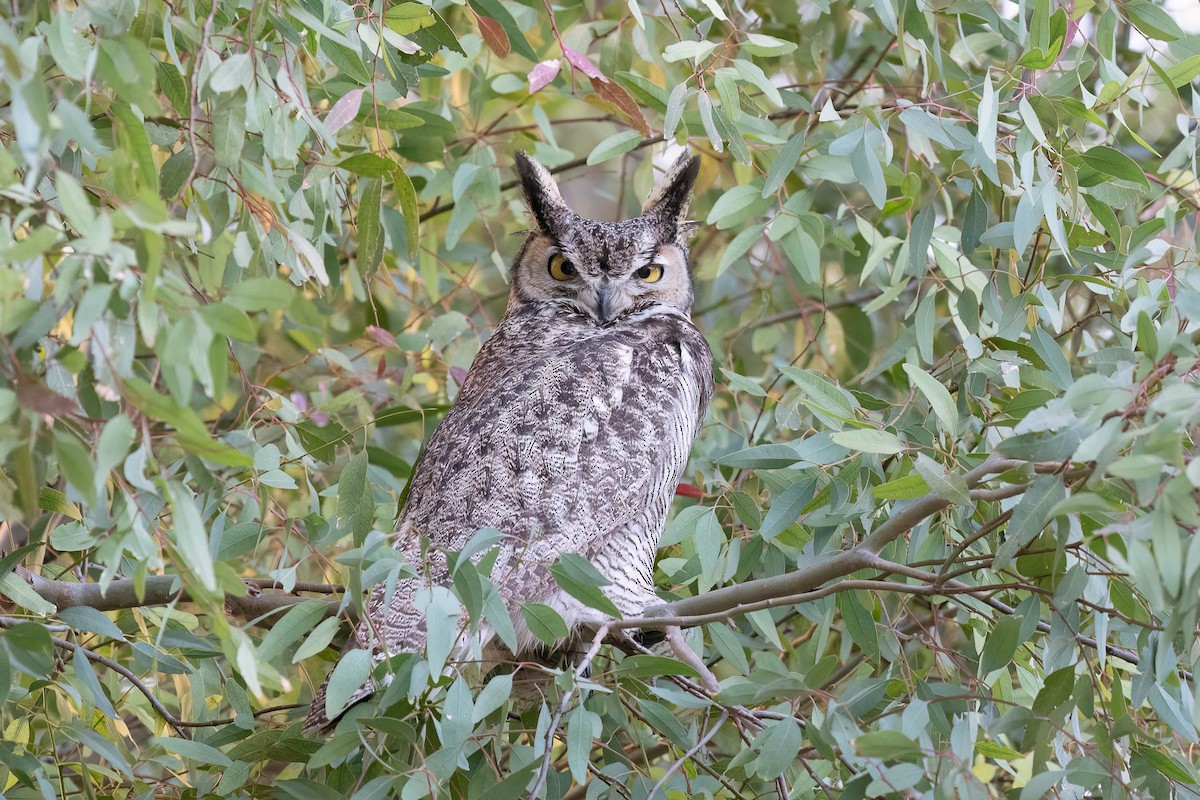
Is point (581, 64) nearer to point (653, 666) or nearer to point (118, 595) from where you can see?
point (653, 666)

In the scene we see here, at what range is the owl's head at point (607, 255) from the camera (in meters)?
2.66

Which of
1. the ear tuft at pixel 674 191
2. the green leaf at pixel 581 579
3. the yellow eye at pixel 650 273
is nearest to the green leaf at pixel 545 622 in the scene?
the green leaf at pixel 581 579

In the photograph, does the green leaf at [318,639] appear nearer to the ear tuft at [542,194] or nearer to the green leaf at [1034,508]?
the green leaf at [1034,508]

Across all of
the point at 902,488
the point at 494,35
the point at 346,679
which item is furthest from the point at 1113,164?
the point at 346,679

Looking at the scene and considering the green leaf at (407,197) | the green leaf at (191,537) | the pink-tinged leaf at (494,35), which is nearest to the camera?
the green leaf at (191,537)

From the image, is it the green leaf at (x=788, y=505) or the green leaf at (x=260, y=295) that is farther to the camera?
the green leaf at (x=788, y=505)

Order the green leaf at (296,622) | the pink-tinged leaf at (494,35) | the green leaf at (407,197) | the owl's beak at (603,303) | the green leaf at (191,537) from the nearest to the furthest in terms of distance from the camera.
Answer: the green leaf at (191,537)
the green leaf at (296,622)
the green leaf at (407,197)
the pink-tinged leaf at (494,35)
the owl's beak at (603,303)

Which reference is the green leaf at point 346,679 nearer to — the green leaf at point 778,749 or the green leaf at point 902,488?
the green leaf at point 778,749

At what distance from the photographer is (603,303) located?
2643 mm

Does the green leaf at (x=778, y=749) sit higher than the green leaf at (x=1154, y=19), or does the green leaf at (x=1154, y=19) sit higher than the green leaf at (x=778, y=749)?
the green leaf at (x=1154, y=19)

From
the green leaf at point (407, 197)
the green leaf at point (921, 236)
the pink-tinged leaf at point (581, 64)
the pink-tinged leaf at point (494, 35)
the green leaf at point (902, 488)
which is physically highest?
the pink-tinged leaf at point (494, 35)

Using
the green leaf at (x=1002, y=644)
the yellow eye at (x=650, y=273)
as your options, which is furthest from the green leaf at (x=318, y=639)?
the yellow eye at (x=650, y=273)

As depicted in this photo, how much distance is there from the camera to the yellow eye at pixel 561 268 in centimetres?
271

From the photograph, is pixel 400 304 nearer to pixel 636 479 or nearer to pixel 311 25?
pixel 636 479
